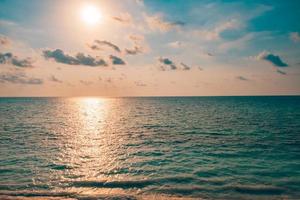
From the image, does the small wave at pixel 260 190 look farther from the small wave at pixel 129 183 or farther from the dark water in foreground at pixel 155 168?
the small wave at pixel 129 183

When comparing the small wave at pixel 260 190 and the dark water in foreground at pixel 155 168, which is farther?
the dark water in foreground at pixel 155 168

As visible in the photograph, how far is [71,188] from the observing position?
1739 centimetres

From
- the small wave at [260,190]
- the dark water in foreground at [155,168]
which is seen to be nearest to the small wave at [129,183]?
the dark water in foreground at [155,168]

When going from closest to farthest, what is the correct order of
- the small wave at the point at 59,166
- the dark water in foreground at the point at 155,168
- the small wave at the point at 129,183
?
the dark water in foreground at the point at 155,168
the small wave at the point at 129,183
the small wave at the point at 59,166

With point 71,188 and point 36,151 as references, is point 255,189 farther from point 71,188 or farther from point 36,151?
point 36,151

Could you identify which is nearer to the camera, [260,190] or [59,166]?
[260,190]

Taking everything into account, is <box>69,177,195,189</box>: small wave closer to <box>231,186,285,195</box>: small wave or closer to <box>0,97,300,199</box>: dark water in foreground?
<box>0,97,300,199</box>: dark water in foreground

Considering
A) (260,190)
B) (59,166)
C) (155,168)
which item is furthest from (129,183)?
(260,190)

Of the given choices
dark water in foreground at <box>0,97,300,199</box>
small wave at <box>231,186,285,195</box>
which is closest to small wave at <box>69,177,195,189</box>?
dark water in foreground at <box>0,97,300,199</box>

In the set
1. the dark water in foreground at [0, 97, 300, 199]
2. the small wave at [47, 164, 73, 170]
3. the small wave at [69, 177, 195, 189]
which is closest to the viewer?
the dark water in foreground at [0, 97, 300, 199]

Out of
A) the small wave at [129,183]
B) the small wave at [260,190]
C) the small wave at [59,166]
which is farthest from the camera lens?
the small wave at [59,166]

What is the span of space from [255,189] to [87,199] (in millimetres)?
11849

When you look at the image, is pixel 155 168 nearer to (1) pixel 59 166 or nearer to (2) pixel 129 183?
(2) pixel 129 183

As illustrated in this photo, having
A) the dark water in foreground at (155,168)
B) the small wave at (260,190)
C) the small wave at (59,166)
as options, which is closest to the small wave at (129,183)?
the dark water in foreground at (155,168)
